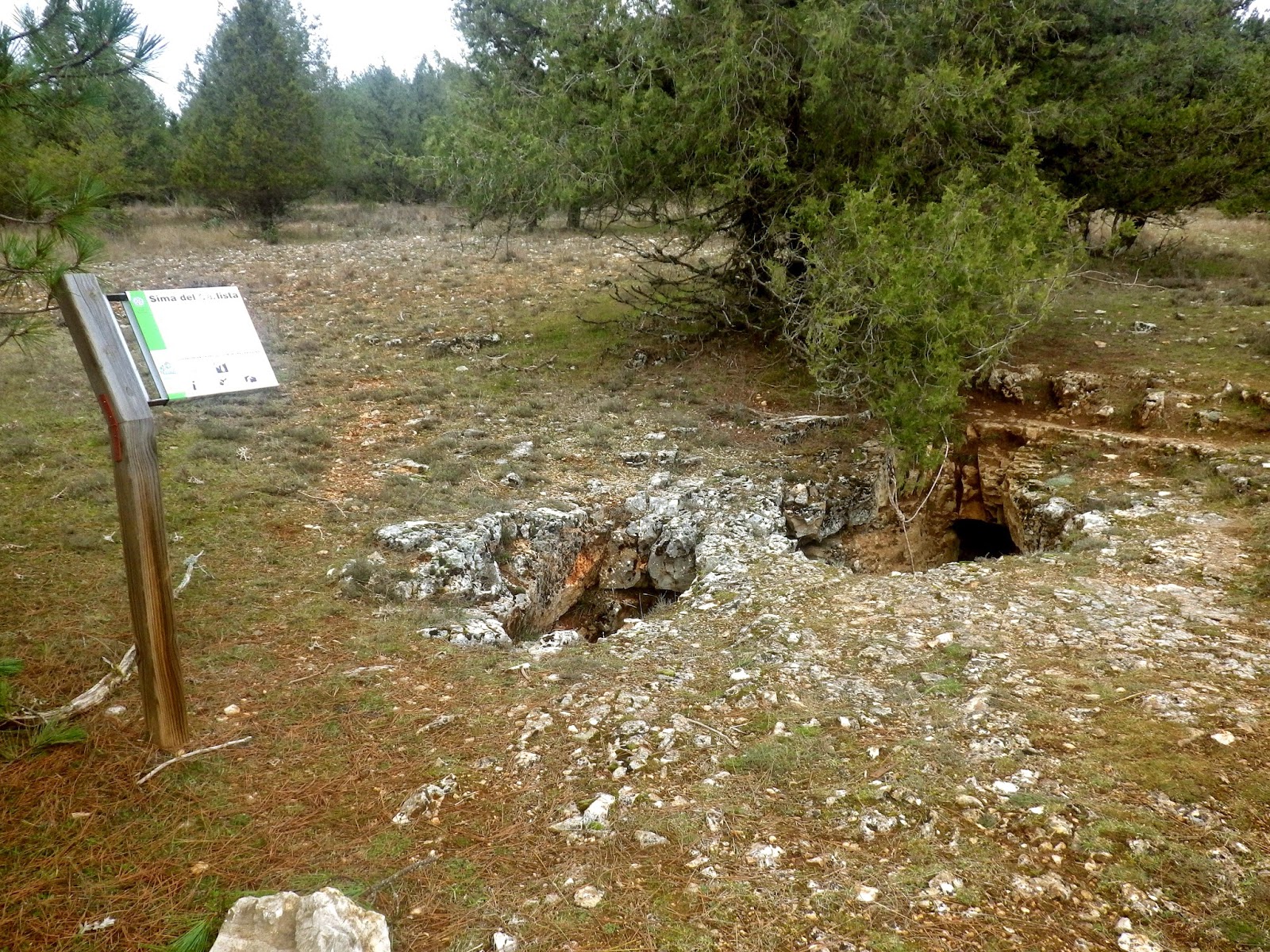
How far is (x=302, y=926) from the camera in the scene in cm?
253

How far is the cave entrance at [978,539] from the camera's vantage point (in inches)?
369

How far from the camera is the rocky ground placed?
293cm

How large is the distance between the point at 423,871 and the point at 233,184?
2297cm

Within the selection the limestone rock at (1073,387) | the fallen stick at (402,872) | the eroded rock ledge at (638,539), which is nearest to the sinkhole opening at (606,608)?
the eroded rock ledge at (638,539)

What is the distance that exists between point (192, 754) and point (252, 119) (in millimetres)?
22077

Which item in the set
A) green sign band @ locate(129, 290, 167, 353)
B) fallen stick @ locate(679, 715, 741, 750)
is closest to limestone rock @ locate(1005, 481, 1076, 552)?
fallen stick @ locate(679, 715, 741, 750)

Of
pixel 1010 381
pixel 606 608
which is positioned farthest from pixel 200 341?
pixel 1010 381

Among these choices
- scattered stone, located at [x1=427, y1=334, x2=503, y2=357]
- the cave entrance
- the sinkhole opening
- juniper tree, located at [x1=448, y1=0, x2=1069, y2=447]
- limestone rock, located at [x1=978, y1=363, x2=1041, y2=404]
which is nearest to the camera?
the sinkhole opening

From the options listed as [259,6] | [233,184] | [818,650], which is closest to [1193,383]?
[818,650]

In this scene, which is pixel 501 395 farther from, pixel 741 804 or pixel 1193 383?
pixel 1193 383

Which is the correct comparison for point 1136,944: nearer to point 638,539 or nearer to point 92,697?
point 92,697

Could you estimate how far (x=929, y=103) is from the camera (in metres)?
8.67

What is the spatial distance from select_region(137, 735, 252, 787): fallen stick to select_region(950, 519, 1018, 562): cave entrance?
318 inches

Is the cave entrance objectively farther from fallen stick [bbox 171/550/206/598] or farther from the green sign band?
the green sign band
